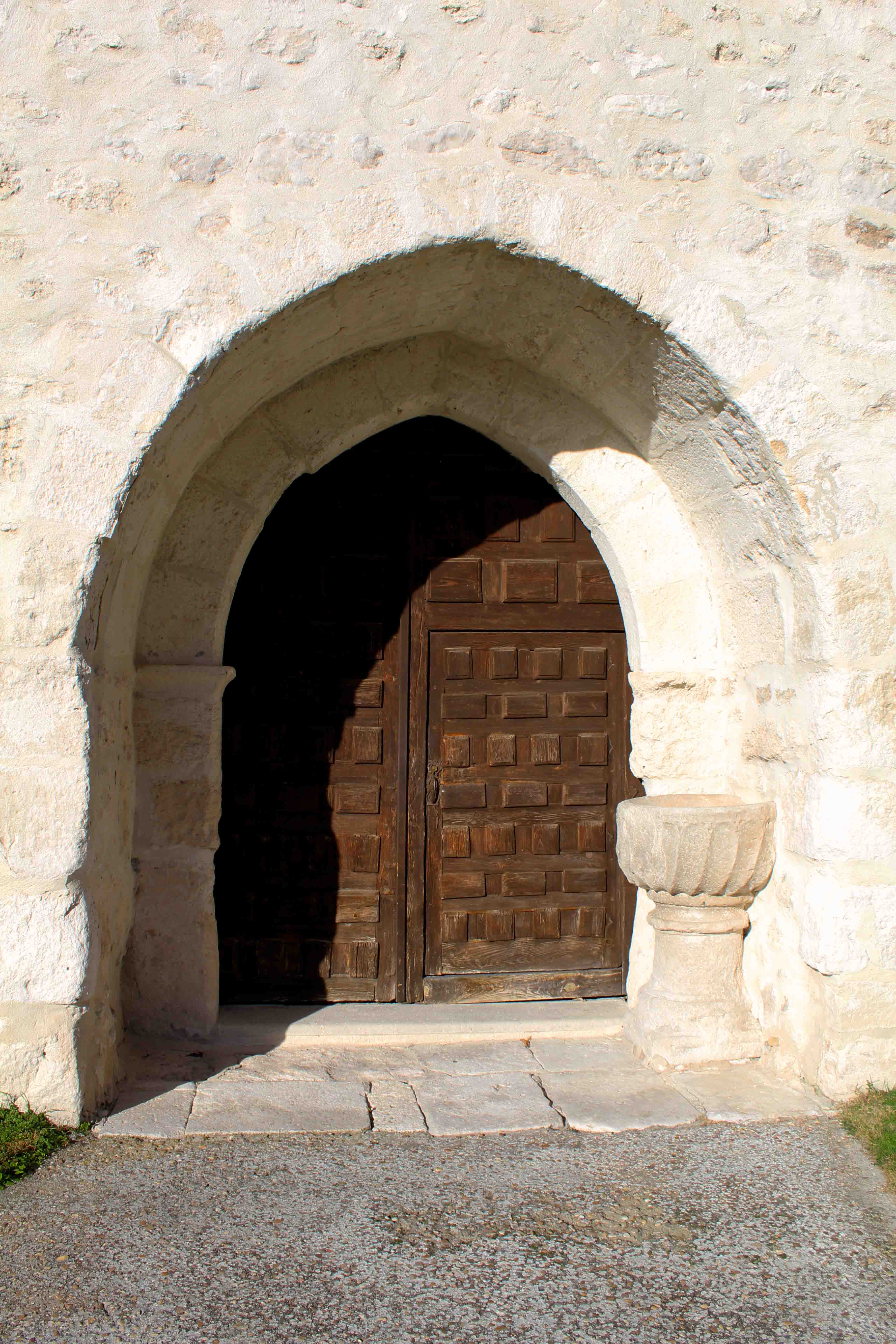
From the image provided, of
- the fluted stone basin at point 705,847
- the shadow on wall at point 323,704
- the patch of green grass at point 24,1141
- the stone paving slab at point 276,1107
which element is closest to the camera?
the patch of green grass at point 24,1141

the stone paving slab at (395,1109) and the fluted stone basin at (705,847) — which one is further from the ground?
the fluted stone basin at (705,847)

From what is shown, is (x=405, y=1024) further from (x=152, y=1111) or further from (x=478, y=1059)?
(x=152, y=1111)

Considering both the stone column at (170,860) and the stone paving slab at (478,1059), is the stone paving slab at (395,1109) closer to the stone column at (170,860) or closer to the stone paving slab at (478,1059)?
the stone paving slab at (478,1059)

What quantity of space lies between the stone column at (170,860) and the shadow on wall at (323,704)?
1.04ft

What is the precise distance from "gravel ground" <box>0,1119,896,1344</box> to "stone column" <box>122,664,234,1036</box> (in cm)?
63

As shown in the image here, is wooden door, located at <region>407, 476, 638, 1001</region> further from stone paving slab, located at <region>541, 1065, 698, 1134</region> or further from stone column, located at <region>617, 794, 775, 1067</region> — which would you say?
stone paving slab, located at <region>541, 1065, 698, 1134</region>

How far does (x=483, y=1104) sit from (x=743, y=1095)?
28.9 inches

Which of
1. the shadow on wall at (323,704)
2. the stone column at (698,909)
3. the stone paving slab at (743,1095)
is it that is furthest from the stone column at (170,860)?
the stone paving slab at (743,1095)

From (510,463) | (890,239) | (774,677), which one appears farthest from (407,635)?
(890,239)

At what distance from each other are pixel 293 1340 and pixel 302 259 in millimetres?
2329

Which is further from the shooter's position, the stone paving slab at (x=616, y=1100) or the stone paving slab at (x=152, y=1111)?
the stone paving slab at (x=616, y=1100)

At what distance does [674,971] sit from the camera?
2.91m

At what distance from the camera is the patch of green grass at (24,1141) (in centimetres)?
212

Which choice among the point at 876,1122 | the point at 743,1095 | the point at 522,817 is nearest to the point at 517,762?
the point at 522,817
